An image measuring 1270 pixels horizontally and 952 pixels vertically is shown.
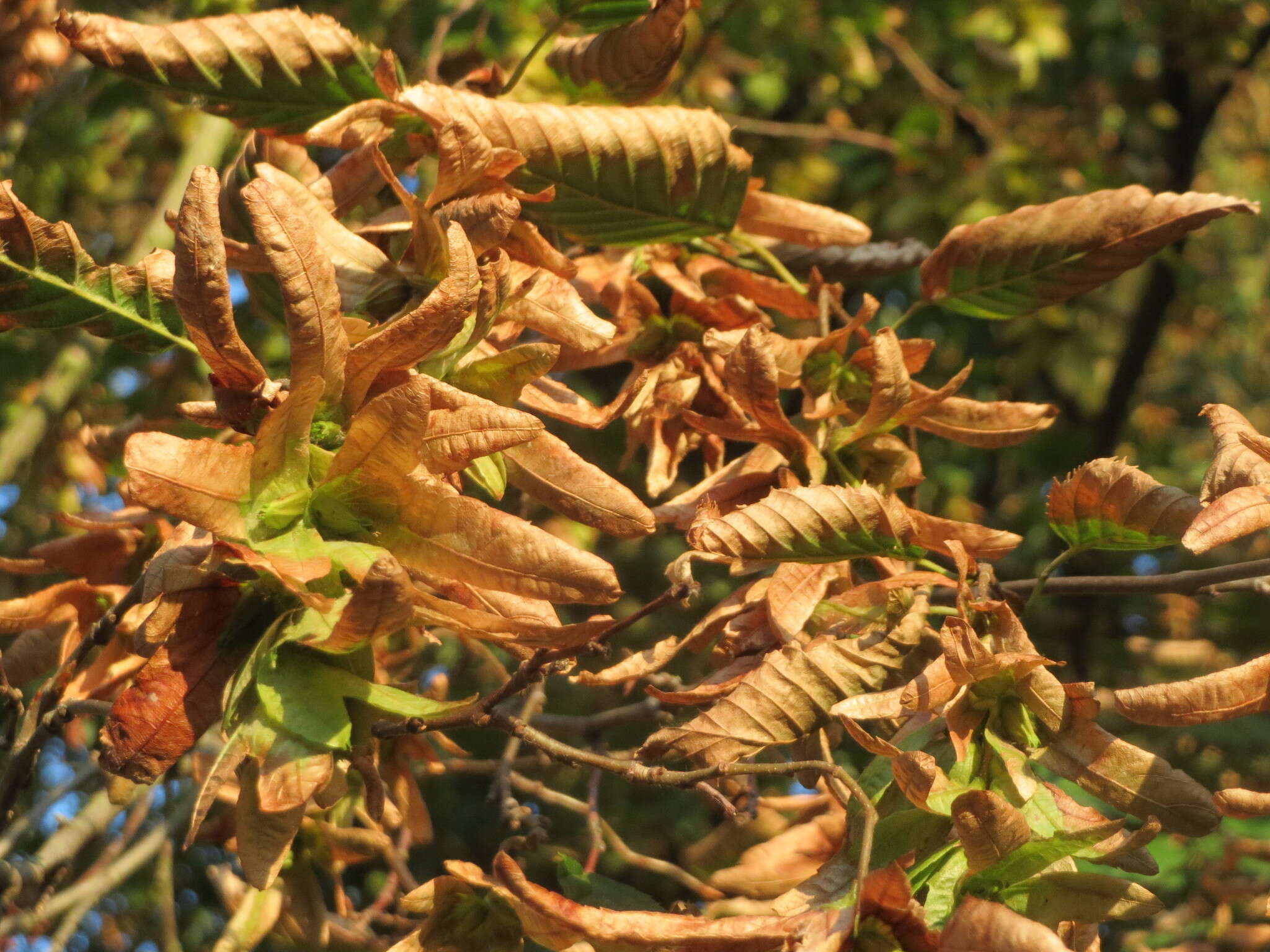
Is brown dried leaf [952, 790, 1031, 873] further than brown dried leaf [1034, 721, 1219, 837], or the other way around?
brown dried leaf [1034, 721, 1219, 837]

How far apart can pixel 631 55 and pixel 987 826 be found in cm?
89

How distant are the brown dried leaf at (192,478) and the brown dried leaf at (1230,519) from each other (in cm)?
63

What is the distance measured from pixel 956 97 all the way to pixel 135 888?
3.45 m

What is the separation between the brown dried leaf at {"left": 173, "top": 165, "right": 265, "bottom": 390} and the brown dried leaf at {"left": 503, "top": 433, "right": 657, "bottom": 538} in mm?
225

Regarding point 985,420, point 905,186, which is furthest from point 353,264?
point 905,186

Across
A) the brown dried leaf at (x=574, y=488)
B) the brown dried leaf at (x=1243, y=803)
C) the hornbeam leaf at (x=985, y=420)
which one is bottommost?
the brown dried leaf at (x=1243, y=803)

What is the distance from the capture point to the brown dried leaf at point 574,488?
3.09 feet

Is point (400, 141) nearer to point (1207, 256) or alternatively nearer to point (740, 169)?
point (740, 169)

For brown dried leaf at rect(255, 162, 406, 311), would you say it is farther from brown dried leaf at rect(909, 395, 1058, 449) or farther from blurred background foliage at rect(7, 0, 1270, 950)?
blurred background foliage at rect(7, 0, 1270, 950)

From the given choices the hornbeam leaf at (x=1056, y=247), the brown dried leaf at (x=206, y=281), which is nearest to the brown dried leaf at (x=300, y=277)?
the brown dried leaf at (x=206, y=281)

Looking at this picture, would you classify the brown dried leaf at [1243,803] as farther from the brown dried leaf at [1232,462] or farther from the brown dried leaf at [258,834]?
the brown dried leaf at [258,834]

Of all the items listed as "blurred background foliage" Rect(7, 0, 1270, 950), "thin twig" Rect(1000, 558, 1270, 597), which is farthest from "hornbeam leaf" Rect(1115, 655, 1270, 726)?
"blurred background foliage" Rect(7, 0, 1270, 950)

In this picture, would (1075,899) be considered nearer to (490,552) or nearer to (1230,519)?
(1230,519)

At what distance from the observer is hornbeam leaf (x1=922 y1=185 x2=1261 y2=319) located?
1.17m
